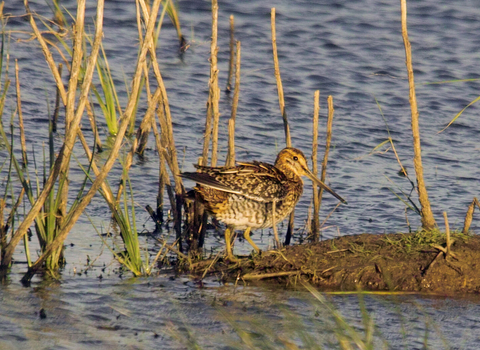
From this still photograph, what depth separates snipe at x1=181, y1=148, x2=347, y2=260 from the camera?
232 inches

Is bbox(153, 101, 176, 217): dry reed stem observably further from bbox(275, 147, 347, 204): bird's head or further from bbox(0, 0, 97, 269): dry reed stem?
bbox(0, 0, 97, 269): dry reed stem

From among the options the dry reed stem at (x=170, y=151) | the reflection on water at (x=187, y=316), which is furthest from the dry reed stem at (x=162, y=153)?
the reflection on water at (x=187, y=316)

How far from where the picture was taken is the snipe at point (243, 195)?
5.90 m

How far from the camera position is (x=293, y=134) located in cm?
956

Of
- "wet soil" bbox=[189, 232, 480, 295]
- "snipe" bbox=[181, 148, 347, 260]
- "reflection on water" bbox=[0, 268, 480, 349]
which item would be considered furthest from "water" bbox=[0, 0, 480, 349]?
"snipe" bbox=[181, 148, 347, 260]

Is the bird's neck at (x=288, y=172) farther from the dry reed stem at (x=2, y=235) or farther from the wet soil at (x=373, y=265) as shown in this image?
the dry reed stem at (x=2, y=235)

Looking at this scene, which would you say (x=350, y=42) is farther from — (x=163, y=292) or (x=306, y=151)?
(x=163, y=292)

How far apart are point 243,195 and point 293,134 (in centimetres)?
369

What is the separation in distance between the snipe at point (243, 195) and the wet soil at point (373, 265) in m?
0.23

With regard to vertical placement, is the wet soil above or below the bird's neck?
below

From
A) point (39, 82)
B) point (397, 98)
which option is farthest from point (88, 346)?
point (397, 98)

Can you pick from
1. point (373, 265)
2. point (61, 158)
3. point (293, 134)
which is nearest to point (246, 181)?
point (373, 265)

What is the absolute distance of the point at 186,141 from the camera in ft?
29.9

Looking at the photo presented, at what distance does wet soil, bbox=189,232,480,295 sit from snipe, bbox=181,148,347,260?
227 millimetres
